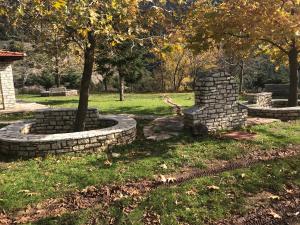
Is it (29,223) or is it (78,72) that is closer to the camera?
(29,223)

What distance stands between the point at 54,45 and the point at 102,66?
37.4ft

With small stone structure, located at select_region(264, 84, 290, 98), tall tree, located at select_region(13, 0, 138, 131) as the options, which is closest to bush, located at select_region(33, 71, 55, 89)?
small stone structure, located at select_region(264, 84, 290, 98)

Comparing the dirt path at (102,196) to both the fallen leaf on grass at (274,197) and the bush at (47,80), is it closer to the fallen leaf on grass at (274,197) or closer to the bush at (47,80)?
the fallen leaf on grass at (274,197)

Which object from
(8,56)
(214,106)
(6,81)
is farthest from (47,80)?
(214,106)

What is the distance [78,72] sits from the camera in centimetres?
4156

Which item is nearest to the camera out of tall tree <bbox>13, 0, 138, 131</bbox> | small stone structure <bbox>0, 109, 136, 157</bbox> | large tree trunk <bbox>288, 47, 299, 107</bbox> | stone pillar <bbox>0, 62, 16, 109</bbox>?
tall tree <bbox>13, 0, 138, 131</bbox>

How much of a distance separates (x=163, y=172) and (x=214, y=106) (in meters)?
4.17

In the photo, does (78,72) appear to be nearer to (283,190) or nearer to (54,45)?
(54,45)

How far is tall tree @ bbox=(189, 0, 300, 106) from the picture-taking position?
39.2 ft

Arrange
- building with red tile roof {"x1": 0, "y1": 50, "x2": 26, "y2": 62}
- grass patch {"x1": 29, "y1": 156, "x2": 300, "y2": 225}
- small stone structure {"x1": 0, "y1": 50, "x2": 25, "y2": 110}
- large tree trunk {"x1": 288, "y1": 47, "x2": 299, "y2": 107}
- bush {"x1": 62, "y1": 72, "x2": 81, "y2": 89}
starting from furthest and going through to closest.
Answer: bush {"x1": 62, "y1": 72, "x2": 81, "y2": 89}, small stone structure {"x1": 0, "y1": 50, "x2": 25, "y2": 110}, building with red tile roof {"x1": 0, "y1": 50, "x2": 26, "y2": 62}, large tree trunk {"x1": 288, "y1": 47, "x2": 299, "y2": 107}, grass patch {"x1": 29, "y1": 156, "x2": 300, "y2": 225}

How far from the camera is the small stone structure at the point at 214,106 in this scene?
11.0 m

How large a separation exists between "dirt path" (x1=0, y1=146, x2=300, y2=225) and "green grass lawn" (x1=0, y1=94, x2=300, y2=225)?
202 mm

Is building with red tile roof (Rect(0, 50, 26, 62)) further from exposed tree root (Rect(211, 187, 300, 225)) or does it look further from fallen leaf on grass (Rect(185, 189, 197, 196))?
exposed tree root (Rect(211, 187, 300, 225))

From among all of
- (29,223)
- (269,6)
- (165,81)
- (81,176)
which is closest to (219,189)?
(81,176)
